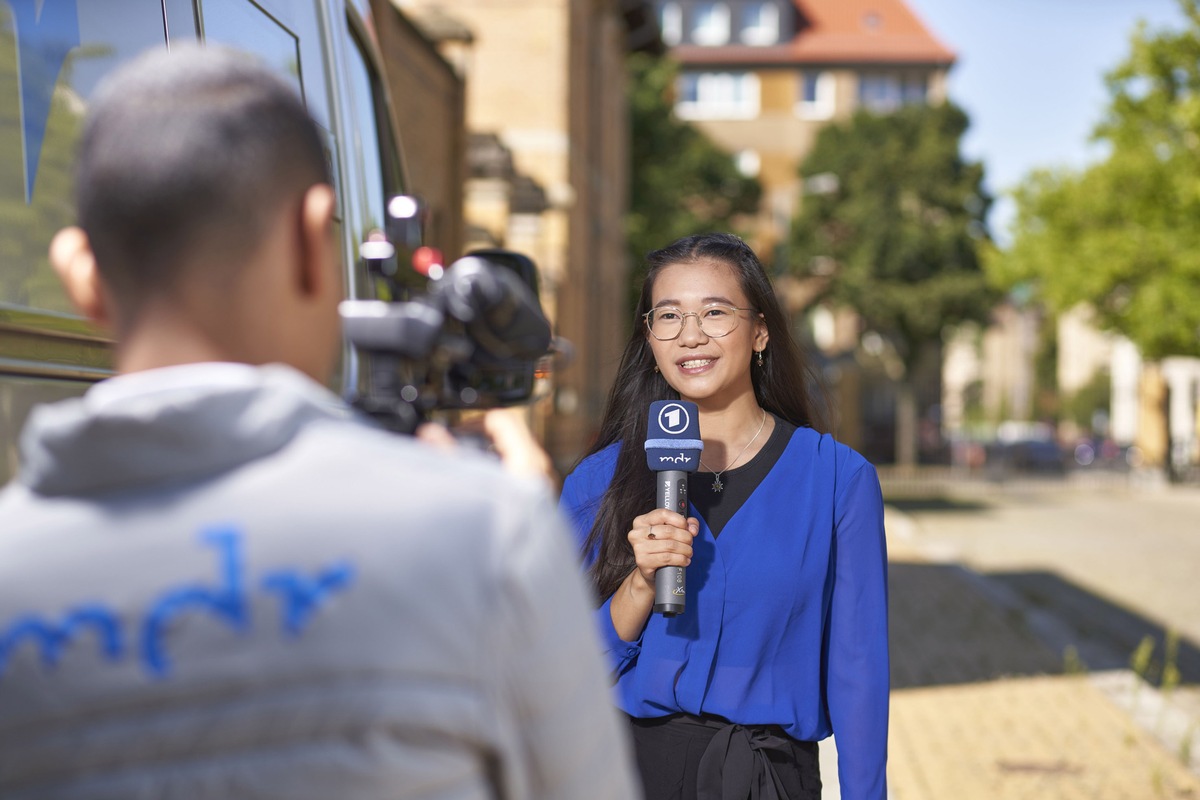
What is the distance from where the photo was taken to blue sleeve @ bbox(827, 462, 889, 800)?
9.18ft

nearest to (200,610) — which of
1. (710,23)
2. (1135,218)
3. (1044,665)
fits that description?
(1044,665)

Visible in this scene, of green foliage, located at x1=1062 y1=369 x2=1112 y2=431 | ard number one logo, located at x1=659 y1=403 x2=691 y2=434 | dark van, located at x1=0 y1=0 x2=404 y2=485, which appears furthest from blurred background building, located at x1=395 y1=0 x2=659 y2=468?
green foliage, located at x1=1062 y1=369 x2=1112 y2=431

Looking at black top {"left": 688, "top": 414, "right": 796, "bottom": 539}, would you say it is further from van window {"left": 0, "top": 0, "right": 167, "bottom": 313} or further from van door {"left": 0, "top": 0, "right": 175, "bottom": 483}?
van window {"left": 0, "top": 0, "right": 167, "bottom": 313}

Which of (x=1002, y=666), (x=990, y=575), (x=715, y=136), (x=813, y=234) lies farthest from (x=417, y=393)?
(x=715, y=136)

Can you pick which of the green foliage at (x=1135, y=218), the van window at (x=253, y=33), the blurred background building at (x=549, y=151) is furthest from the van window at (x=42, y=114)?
the green foliage at (x=1135, y=218)

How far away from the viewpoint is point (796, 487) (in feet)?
9.62

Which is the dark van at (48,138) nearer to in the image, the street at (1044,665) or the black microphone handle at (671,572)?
the black microphone handle at (671,572)

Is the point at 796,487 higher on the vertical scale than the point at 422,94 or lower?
lower

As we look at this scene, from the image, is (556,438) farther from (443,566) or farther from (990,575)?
(443,566)

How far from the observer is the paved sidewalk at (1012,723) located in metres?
7.44

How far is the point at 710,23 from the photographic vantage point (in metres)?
61.6

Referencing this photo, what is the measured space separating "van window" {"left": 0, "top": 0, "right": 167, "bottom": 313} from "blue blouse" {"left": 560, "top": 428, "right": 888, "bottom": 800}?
1.31 metres

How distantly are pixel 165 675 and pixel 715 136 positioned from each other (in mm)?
61964

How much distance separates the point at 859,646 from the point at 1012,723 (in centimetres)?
664
